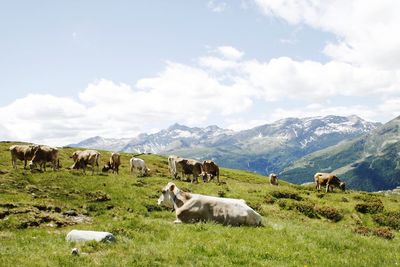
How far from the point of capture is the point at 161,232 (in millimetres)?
16969

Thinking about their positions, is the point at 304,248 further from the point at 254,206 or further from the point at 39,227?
the point at 254,206

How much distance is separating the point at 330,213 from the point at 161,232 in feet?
56.3

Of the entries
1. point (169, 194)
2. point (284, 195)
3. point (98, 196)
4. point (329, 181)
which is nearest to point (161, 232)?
point (169, 194)

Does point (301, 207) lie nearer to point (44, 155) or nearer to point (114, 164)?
point (114, 164)

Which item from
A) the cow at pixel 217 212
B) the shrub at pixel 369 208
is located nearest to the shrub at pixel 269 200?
the shrub at pixel 369 208

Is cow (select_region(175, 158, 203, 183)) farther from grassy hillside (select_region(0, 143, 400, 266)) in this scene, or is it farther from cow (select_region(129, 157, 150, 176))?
grassy hillside (select_region(0, 143, 400, 266))

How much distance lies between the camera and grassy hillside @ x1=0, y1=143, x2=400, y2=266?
12753 mm

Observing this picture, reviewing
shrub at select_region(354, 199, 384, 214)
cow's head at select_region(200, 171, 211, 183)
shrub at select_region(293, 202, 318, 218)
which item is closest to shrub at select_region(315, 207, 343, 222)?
shrub at select_region(293, 202, 318, 218)

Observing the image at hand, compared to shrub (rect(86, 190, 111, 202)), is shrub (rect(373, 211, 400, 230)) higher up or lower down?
lower down

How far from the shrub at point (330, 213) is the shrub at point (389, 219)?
268 cm

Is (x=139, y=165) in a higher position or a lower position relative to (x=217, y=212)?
higher

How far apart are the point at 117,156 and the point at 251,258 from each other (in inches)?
1537

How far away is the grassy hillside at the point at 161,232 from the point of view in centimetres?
1275

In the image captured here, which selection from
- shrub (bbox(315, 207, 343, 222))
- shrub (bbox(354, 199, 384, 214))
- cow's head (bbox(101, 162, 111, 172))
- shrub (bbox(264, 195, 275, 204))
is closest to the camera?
shrub (bbox(315, 207, 343, 222))
